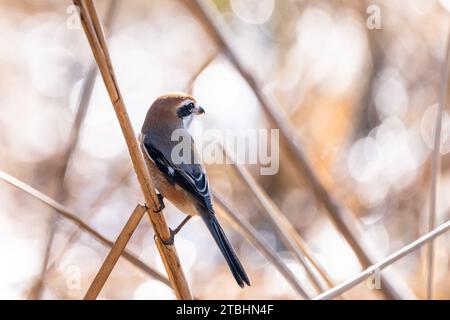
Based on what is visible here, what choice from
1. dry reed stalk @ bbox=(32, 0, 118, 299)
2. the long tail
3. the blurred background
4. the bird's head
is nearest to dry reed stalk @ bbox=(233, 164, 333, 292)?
the long tail

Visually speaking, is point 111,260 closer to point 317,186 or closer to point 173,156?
point 173,156

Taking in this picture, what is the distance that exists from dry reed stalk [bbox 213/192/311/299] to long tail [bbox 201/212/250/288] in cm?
6

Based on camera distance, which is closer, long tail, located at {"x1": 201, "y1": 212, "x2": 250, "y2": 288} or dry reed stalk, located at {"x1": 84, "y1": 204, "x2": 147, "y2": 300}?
dry reed stalk, located at {"x1": 84, "y1": 204, "x2": 147, "y2": 300}

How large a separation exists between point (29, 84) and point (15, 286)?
1.07 meters

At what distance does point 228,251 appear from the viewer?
7.19ft

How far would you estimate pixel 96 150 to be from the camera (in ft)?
11.3

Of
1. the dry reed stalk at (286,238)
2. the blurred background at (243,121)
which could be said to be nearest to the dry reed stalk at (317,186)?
the dry reed stalk at (286,238)

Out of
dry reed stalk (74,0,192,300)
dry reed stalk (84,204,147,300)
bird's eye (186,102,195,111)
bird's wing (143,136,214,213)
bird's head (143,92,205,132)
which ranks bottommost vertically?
dry reed stalk (84,204,147,300)

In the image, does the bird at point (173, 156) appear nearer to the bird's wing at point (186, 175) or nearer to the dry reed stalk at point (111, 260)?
the bird's wing at point (186, 175)

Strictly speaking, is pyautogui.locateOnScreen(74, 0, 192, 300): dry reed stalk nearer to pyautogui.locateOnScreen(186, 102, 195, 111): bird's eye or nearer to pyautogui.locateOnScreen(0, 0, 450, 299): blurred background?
pyautogui.locateOnScreen(186, 102, 195, 111): bird's eye

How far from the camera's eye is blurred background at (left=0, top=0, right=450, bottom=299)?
131 inches

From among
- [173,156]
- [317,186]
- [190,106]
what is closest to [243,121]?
[190,106]

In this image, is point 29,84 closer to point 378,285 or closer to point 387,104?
point 387,104

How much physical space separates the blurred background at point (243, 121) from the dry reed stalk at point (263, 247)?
935mm
